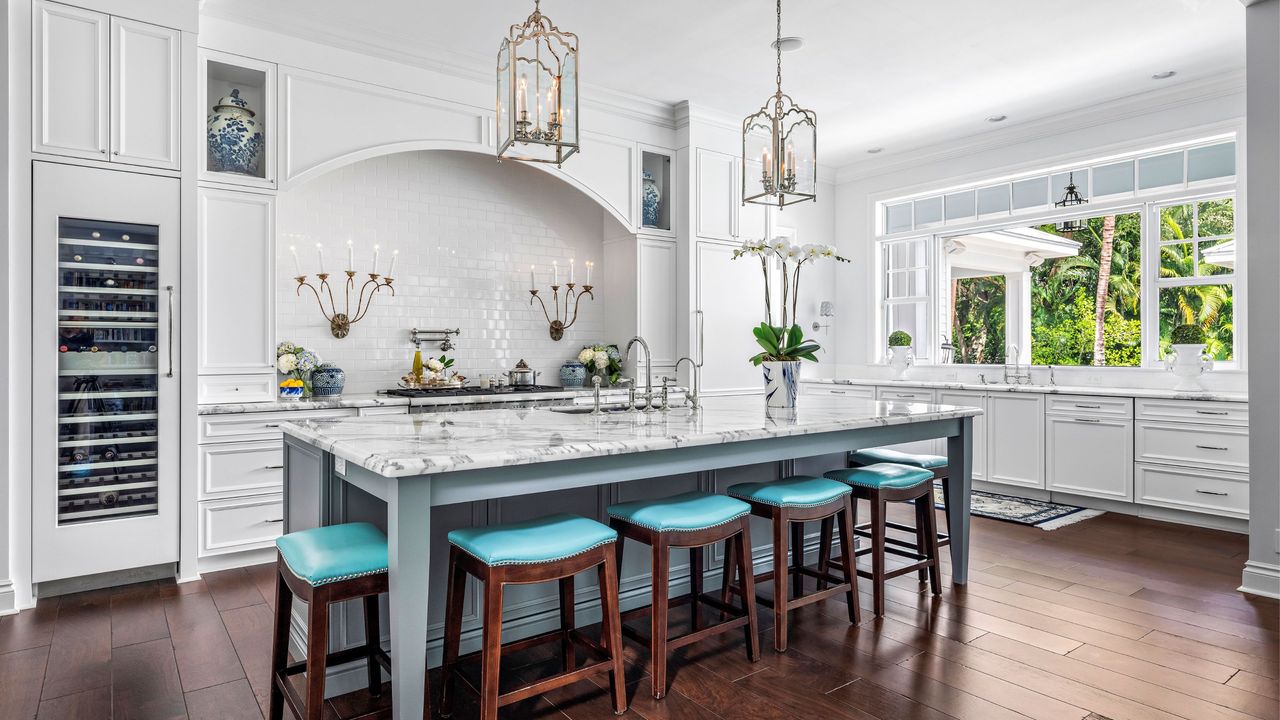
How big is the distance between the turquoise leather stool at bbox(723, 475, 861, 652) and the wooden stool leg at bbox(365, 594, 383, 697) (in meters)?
1.36

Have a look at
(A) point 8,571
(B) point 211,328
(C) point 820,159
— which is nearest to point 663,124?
(C) point 820,159

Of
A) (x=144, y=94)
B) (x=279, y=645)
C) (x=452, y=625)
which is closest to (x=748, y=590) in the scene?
(x=452, y=625)

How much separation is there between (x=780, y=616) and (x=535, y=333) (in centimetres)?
356

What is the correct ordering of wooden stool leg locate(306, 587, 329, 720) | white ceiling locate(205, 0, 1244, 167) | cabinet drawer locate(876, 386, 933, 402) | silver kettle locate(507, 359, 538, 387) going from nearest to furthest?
wooden stool leg locate(306, 587, 329, 720) → white ceiling locate(205, 0, 1244, 167) → silver kettle locate(507, 359, 538, 387) → cabinet drawer locate(876, 386, 933, 402)

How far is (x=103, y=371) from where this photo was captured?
3613 millimetres

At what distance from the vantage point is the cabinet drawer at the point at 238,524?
392 cm

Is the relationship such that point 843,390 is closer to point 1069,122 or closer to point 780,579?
point 1069,122

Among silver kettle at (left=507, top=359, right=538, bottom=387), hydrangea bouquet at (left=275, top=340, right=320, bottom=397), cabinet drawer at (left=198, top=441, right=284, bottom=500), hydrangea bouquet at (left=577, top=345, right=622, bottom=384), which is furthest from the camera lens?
hydrangea bouquet at (left=577, top=345, right=622, bottom=384)

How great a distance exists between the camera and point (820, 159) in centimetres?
736

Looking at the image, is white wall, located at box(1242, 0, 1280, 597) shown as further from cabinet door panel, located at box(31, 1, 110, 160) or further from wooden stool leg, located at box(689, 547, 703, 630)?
cabinet door panel, located at box(31, 1, 110, 160)

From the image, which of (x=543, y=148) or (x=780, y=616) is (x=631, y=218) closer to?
(x=543, y=148)

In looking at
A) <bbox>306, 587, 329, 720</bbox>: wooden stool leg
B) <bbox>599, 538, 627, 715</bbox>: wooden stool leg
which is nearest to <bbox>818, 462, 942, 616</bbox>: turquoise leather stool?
<bbox>599, 538, 627, 715</bbox>: wooden stool leg

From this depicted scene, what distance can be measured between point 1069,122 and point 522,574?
5919mm

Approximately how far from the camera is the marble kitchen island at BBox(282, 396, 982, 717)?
6.54 feet
